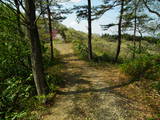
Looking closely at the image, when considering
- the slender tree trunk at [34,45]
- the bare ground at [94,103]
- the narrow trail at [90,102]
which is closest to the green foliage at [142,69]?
the bare ground at [94,103]

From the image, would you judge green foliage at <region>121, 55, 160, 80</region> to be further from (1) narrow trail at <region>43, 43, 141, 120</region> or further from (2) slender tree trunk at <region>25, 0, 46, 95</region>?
(2) slender tree trunk at <region>25, 0, 46, 95</region>

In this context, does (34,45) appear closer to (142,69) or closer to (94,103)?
(94,103)

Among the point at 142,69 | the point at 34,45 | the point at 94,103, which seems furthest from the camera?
the point at 142,69

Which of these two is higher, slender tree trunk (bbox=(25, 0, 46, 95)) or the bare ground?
slender tree trunk (bbox=(25, 0, 46, 95))

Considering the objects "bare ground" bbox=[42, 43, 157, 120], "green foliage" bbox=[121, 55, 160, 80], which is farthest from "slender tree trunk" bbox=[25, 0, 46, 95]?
"green foliage" bbox=[121, 55, 160, 80]

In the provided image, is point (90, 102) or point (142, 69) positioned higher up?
point (142, 69)

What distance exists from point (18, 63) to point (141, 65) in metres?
6.58

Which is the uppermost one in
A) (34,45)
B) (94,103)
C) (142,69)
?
(34,45)

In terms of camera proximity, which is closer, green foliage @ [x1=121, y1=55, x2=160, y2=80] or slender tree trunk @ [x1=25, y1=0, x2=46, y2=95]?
slender tree trunk @ [x1=25, y1=0, x2=46, y2=95]

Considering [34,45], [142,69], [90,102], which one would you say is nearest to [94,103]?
[90,102]

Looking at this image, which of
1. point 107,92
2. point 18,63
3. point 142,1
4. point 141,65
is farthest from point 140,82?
point 18,63

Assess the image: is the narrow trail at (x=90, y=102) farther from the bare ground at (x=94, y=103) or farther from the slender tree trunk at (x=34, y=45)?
the slender tree trunk at (x=34, y=45)

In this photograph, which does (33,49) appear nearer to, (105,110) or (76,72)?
(105,110)

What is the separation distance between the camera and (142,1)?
793 centimetres
